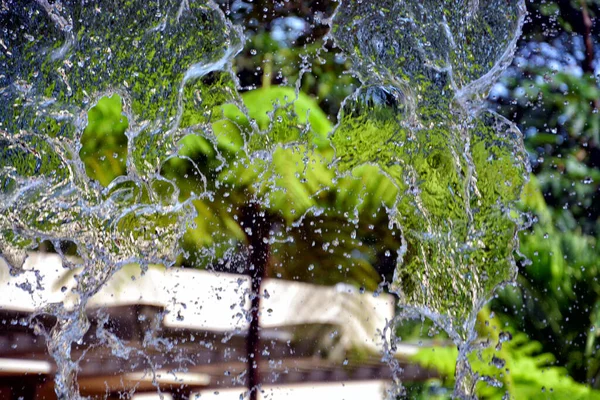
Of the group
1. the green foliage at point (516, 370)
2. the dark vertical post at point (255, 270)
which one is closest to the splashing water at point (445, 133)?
the dark vertical post at point (255, 270)

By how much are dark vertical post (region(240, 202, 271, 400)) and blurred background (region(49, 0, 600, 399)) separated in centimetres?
4

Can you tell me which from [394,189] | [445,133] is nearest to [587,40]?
[394,189]

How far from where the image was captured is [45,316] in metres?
1.84

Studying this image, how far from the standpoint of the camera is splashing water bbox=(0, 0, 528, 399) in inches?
50.1

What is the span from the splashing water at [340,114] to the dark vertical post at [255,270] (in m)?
0.68

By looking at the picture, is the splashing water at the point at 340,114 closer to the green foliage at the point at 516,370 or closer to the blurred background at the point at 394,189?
the blurred background at the point at 394,189

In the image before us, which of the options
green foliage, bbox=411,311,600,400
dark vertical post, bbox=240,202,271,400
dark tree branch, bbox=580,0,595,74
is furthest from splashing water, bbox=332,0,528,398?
dark tree branch, bbox=580,0,595,74

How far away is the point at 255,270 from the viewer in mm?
2117

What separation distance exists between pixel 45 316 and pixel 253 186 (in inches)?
29.9

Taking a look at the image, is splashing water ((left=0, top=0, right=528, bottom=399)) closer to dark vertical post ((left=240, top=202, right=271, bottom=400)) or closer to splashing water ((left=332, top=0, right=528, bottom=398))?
splashing water ((left=332, top=0, right=528, bottom=398))

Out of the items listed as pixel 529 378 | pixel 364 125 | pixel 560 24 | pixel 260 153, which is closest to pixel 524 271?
pixel 529 378

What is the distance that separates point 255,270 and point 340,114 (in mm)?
864

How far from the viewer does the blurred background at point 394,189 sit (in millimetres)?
2219

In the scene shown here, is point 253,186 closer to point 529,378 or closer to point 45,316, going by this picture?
point 45,316
